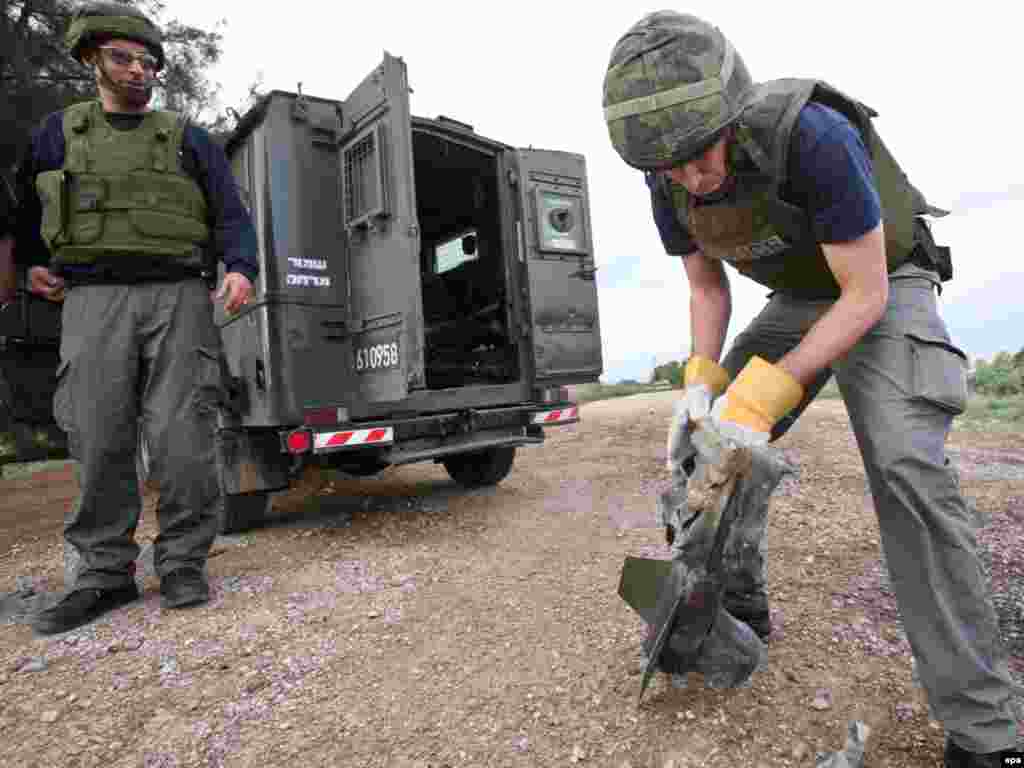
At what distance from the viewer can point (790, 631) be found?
2189 mm

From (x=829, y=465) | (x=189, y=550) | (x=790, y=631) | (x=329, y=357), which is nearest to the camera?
Result: (x=790, y=631)

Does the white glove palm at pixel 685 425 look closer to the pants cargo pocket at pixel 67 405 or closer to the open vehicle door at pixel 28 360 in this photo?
the pants cargo pocket at pixel 67 405

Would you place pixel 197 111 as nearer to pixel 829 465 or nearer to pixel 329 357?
pixel 329 357

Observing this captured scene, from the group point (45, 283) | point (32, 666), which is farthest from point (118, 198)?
point (32, 666)

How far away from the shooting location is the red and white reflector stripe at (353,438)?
3.72 meters

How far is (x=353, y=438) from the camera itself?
12.5 feet

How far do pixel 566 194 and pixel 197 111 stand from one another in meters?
4.81

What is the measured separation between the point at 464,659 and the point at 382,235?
94.0 inches

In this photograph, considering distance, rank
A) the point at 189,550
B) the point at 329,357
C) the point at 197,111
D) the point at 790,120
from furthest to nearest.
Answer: the point at 197,111 → the point at 329,357 → the point at 189,550 → the point at 790,120

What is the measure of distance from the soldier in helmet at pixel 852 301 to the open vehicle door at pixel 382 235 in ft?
7.06

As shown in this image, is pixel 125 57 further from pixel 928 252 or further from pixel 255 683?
pixel 928 252

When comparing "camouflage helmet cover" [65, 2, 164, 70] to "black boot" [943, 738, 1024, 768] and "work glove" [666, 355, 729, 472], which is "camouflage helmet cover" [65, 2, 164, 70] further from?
"black boot" [943, 738, 1024, 768]

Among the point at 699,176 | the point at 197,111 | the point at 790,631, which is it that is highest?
the point at 197,111

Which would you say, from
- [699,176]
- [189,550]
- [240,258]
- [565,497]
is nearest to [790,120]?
[699,176]
